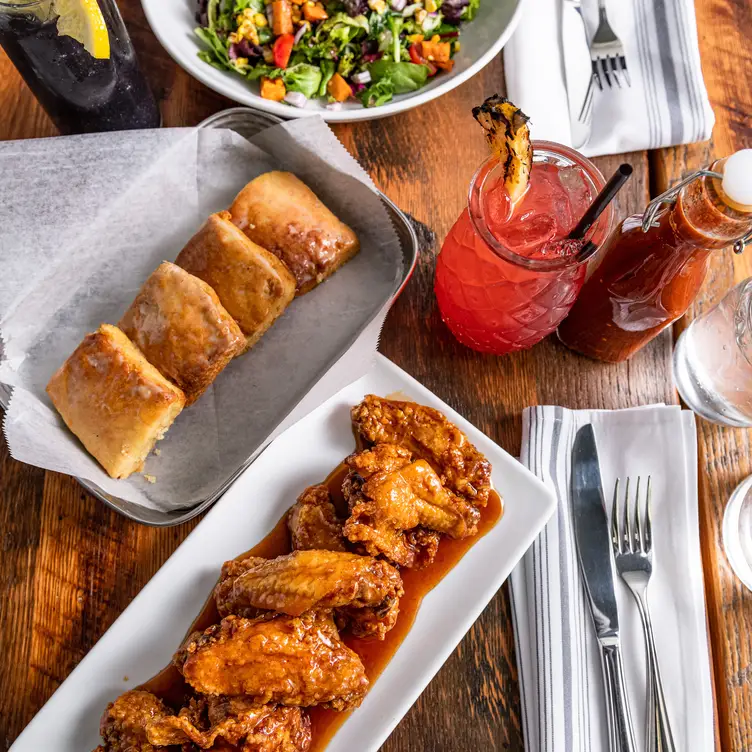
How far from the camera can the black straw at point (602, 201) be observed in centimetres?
185

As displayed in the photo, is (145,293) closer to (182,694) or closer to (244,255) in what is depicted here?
(244,255)

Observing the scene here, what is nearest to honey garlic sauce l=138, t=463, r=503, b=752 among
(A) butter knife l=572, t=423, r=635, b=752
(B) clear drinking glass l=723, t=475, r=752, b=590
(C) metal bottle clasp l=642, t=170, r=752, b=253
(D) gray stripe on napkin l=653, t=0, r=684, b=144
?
(A) butter knife l=572, t=423, r=635, b=752

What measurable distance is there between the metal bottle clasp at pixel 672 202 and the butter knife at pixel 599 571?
2.69 ft

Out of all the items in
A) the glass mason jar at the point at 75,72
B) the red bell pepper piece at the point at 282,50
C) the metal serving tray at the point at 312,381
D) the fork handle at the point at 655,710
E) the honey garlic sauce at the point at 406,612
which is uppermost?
the glass mason jar at the point at 75,72

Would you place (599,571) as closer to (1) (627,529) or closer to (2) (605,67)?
(1) (627,529)

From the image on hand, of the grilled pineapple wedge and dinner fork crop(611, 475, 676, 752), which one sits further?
dinner fork crop(611, 475, 676, 752)

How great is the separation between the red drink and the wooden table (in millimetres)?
368

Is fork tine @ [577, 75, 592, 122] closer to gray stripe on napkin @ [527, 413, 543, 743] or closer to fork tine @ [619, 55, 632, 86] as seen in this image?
fork tine @ [619, 55, 632, 86]

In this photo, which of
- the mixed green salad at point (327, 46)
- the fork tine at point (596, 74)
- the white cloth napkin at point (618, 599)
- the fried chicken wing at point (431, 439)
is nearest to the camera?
the white cloth napkin at point (618, 599)

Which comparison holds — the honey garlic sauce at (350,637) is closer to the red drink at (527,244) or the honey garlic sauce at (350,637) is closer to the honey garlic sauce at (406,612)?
the honey garlic sauce at (406,612)

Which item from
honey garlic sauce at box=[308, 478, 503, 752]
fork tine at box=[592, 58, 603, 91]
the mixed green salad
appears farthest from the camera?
fork tine at box=[592, 58, 603, 91]

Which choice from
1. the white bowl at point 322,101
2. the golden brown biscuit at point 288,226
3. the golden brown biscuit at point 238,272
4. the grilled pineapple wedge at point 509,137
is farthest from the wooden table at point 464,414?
the grilled pineapple wedge at point 509,137

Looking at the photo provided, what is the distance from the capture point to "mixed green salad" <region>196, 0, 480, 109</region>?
295 centimetres

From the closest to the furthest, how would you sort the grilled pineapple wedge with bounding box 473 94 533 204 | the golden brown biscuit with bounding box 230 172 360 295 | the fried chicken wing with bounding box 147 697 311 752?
the grilled pineapple wedge with bounding box 473 94 533 204
the fried chicken wing with bounding box 147 697 311 752
the golden brown biscuit with bounding box 230 172 360 295
